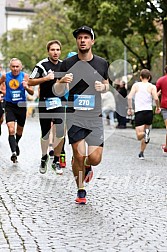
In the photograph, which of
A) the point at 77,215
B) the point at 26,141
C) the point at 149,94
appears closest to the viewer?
the point at 77,215

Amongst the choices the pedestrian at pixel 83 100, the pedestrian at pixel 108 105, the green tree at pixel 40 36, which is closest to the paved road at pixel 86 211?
the pedestrian at pixel 83 100

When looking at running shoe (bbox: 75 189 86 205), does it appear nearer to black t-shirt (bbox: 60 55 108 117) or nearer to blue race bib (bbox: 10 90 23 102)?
black t-shirt (bbox: 60 55 108 117)

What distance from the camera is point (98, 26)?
27.5 m

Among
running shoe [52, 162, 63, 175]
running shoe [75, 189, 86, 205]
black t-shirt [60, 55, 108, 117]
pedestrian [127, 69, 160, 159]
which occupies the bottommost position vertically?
running shoe [52, 162, 63, 175]

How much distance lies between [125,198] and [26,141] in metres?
10.8

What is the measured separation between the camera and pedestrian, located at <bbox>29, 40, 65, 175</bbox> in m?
10.1

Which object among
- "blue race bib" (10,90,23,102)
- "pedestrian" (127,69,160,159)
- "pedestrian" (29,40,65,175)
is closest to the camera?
"pedestrian" (29,40,65,175)

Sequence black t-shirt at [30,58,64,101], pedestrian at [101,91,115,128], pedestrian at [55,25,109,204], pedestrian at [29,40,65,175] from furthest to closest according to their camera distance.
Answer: pedestrian at [101,91,115,128] < pedestrian at [29,40,65,175] < black t-shirt at [30,58,64,101] < pedestrian at [55,25,109,204]

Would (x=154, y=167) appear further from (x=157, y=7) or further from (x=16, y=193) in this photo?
(x=157, y=7)

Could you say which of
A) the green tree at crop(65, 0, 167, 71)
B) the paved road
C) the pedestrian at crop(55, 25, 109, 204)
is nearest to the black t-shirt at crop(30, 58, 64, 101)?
the paved road

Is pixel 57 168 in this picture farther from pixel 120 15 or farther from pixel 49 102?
pixel 120 15

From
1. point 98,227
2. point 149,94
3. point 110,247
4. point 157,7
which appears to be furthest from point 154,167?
point 157,7

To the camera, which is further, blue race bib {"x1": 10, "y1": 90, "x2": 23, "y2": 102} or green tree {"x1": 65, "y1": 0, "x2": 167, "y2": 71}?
green tree {"x1": 65, "y1": 0, "x2": 167, "y2": 71}

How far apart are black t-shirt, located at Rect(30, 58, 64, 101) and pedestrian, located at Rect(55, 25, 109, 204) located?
6.80ft
